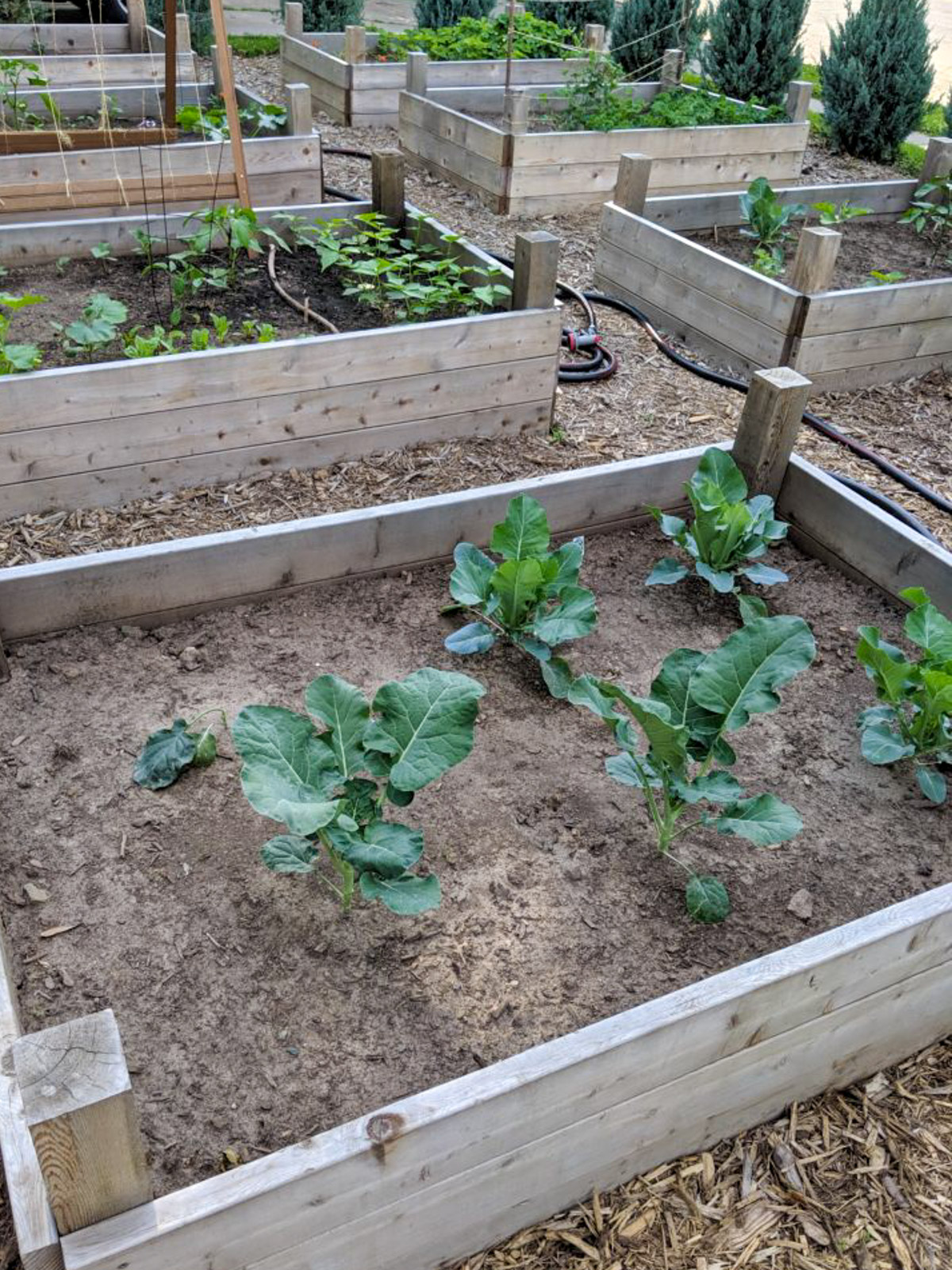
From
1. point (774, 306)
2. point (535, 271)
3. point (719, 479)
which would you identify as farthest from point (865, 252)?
point (719, 479)

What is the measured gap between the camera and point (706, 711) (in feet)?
6.92

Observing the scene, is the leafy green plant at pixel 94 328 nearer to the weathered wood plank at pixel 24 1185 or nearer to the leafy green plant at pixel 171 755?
the leafy green plant at pixel 171 755

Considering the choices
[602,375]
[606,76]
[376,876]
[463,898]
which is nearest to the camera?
[376,876]

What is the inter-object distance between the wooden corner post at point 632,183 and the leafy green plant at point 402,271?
1170mm

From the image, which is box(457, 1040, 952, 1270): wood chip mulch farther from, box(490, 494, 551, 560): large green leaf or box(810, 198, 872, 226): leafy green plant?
box(810, 198, 872, 226): leafy green plant

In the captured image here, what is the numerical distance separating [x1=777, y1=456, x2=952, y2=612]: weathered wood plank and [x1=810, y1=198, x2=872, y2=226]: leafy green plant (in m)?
2.55

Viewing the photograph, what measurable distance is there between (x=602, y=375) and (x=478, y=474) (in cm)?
102

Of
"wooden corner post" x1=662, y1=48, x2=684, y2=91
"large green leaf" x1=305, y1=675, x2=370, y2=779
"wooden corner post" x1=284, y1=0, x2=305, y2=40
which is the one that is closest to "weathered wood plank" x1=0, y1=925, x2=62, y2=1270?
"large green leaf" x1=305, y1=675, x2=370, y2=779

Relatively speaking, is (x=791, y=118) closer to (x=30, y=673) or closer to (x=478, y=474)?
(x=478, y=474)

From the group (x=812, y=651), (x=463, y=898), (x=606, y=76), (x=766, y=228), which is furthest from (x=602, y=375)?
(x=606, y=76)

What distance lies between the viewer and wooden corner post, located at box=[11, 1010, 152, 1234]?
44.0 inches

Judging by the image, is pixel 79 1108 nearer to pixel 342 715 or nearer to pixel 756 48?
pixel 342 715

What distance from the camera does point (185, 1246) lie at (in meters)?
1.29

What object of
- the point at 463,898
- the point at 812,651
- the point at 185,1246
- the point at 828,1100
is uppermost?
the point at 812,651
